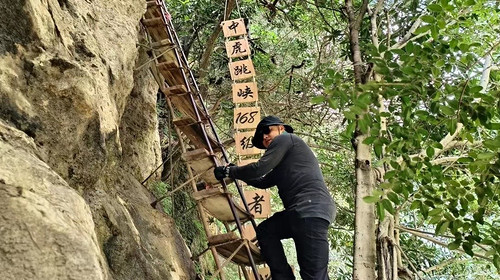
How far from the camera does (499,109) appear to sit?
1906 mm

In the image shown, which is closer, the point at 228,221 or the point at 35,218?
the point at 35,218

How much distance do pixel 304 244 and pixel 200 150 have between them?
1.13 m

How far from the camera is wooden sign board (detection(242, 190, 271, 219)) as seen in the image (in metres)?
5.22

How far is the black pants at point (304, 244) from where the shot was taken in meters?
3.30

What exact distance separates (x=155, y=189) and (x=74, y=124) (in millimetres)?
2325

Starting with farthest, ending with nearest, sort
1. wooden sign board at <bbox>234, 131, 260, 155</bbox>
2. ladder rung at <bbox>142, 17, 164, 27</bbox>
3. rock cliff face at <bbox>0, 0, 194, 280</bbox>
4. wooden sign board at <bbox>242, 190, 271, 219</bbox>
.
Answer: wooden sign board at <bbox>234, 131, 260, 155</bbox> < wooden sign board at <bbox>242, 190, 271, 219</bbox> < ladder rung at <bbox>142, 17, 164, 27</bbox> < rock cliff face at <bbox>0, 0, 194, 280</bbox>

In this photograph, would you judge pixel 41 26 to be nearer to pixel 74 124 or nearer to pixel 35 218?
pixel 74 124

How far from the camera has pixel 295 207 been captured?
341 centimetres

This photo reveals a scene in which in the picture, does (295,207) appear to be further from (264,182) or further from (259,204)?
(259,204)

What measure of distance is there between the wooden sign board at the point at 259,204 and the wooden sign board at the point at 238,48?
187cm

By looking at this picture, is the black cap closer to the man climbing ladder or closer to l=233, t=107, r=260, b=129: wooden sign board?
the man climbing ladder

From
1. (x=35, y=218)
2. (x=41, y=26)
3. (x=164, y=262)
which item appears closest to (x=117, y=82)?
(x=41, y=26)

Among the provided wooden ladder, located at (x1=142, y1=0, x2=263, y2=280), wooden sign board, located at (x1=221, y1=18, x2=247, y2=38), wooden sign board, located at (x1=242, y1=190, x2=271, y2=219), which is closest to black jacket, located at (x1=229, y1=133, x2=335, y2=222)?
wooden ladder, located at (x1=142, y1=0, x2=263, y2=280)

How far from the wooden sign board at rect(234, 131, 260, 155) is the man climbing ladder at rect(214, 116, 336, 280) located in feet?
5.56
